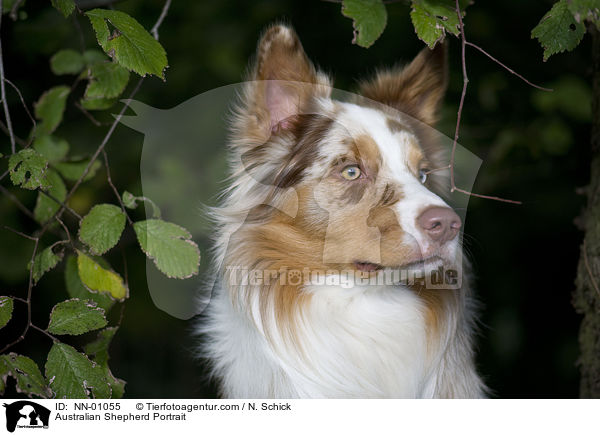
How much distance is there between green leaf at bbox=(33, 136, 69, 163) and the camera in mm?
2515

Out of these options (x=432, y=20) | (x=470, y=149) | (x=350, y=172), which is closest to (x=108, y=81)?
(x=350, y=172)

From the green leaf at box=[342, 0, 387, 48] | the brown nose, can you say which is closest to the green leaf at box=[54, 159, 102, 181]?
the green leaf at box=[342, 0, 387, 48]

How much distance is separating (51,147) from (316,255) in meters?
1.19

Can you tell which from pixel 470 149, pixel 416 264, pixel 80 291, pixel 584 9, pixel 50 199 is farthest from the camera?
pixel 470 149

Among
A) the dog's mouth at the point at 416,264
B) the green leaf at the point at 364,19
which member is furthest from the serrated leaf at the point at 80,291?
the green leaf at the point at 364,19

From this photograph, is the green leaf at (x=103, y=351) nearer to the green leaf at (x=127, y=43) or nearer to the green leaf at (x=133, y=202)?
the green leaf at (x=133, y=202)

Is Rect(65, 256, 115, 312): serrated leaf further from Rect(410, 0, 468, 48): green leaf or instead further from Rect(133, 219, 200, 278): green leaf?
Rect(410, 0, 468, 48): green leaf

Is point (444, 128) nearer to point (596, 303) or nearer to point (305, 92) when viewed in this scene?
point (305, 92)

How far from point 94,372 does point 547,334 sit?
8.68 feet

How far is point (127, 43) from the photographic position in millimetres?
1891

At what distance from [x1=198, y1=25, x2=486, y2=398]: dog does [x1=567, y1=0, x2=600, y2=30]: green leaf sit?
26.8 inches

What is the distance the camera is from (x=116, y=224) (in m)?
2.01

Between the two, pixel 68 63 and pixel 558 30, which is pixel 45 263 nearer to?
pixel 68 63
